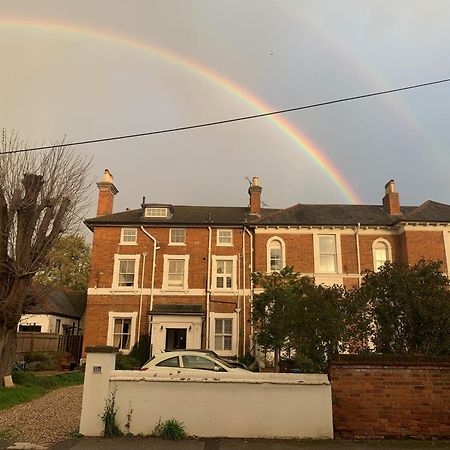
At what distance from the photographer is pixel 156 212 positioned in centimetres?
2870

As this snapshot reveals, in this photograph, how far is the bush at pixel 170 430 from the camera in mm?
8141

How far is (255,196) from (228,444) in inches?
898

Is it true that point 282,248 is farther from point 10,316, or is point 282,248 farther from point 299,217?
point 10,316

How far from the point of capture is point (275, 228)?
89.6 ft

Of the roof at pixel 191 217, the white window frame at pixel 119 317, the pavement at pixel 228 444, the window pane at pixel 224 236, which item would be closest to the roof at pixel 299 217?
the roof at pixel 191 217

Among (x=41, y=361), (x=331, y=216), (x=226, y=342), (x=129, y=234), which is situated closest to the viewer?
(x=41, y=361)

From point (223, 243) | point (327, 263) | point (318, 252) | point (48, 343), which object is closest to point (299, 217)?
point (318, 252)

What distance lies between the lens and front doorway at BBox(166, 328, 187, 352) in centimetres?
2566

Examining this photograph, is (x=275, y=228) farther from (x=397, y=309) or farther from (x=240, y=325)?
(x=397, y=309)

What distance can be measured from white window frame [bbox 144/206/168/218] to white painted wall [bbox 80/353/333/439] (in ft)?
66.8

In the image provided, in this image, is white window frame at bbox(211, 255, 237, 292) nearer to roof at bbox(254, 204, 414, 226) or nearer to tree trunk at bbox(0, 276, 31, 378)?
roof at bbox(254, 204, 414, 226)

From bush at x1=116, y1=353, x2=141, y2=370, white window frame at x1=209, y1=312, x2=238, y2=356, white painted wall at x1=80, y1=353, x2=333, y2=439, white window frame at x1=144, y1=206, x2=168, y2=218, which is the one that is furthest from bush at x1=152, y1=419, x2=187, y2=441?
white window frame at x1=144, y1=206, x2=168, y2=218

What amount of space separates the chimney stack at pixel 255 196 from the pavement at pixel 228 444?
21851 millimetres

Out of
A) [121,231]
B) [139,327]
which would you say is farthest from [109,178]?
[139,327]
